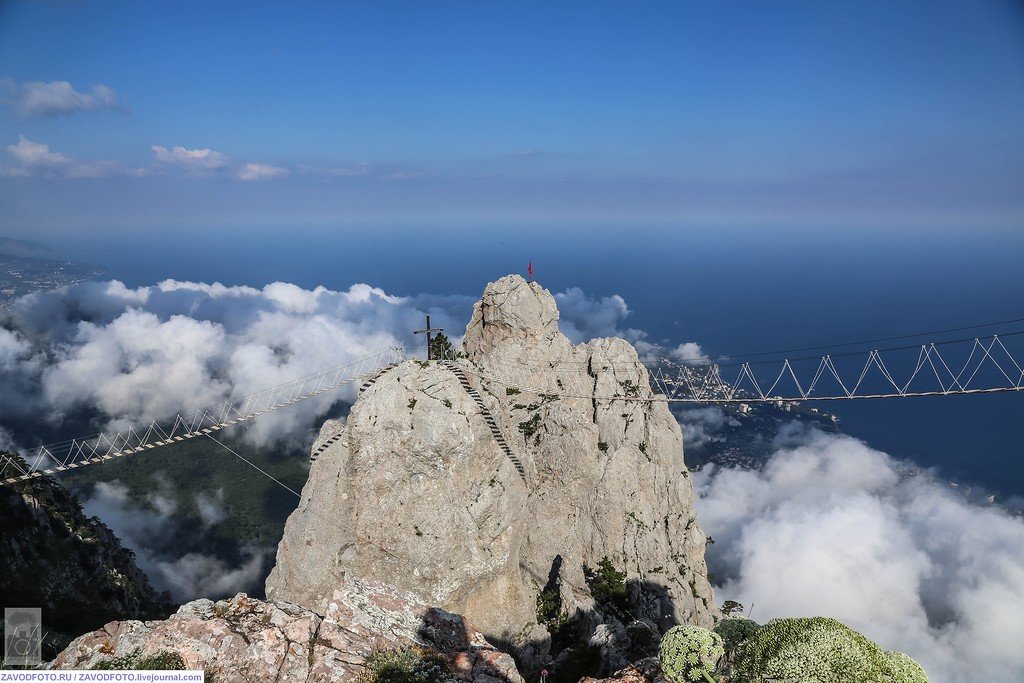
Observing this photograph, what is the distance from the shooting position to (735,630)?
57.7ft

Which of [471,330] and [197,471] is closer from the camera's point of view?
[471,330]

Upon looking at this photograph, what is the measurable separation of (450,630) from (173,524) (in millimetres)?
114269

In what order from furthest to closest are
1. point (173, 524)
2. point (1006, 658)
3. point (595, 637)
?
point (1006, 658)
point (173, 524)
point (595, 637)

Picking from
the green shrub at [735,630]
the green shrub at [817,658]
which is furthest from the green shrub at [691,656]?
the green shrub at [735,630]

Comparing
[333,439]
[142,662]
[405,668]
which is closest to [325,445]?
[333,439]

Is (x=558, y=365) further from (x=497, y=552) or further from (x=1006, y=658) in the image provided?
(x=1006, y=658)

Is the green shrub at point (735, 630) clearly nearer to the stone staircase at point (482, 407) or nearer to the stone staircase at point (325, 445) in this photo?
the stone staircase at point (482, 407)

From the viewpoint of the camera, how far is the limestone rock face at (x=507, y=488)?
138ft

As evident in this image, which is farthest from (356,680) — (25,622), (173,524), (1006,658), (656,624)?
(1006,658)

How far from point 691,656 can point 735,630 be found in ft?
10.6

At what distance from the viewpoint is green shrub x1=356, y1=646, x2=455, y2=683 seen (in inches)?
787

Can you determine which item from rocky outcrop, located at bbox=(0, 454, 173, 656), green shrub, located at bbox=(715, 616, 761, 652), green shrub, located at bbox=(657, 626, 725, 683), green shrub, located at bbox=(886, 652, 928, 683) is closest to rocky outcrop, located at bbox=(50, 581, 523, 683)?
green shrub, located at bbox=(657, 626, 725, 683)

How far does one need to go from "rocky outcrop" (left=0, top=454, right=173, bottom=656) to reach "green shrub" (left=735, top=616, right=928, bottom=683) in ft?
151

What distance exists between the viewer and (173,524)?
112 metres
